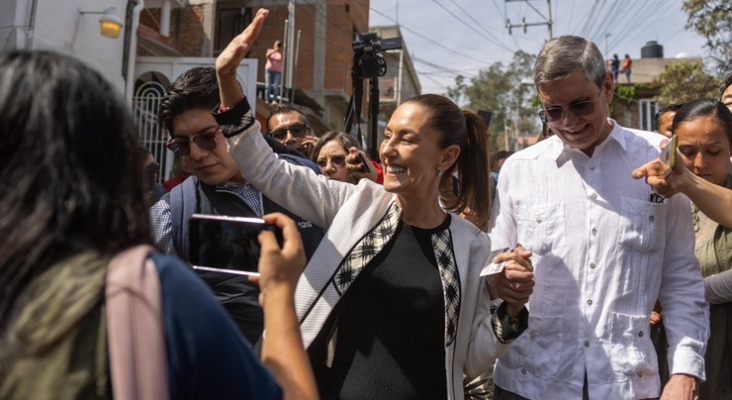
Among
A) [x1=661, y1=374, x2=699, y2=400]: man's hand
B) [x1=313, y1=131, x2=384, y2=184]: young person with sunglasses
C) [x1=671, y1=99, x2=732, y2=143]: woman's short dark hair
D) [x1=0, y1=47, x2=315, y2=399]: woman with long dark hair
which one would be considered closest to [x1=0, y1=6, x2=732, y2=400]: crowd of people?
[x1=661, y1=374, x2=699, y2=400]: man's hand

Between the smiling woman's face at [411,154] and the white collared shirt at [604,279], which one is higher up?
the smiling woman's face at [411,154]

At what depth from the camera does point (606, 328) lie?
2.39 meters

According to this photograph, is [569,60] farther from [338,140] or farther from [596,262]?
[338,140]

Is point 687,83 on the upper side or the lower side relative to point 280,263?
upper

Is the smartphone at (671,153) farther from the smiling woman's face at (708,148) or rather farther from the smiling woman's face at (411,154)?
the smiling woman's face at (708,148)

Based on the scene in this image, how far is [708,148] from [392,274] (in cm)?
169

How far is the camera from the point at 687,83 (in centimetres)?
1617

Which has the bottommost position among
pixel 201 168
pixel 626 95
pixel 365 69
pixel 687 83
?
pixel 201 168

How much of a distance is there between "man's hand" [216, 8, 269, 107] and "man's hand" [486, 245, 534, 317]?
1060 millimetres

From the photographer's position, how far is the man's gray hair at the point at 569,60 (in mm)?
2443

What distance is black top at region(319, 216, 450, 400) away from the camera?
2279 mm

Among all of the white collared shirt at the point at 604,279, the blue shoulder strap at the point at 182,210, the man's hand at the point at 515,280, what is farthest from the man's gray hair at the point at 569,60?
the blue shoulder strap at the point at 182,210

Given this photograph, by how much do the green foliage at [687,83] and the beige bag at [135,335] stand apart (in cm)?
1657

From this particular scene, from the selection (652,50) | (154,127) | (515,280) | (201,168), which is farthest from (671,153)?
(652,50)
